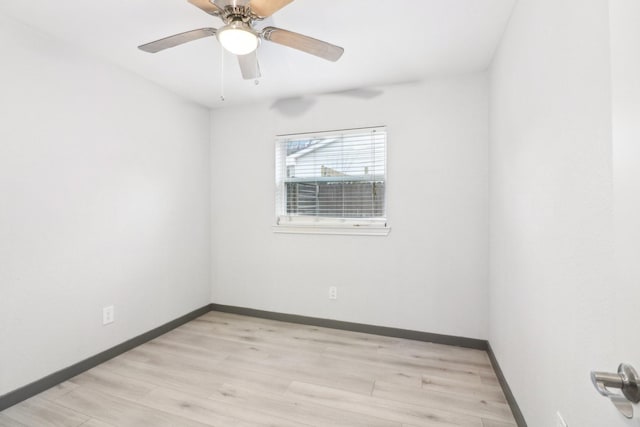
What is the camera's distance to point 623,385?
1.63 feet

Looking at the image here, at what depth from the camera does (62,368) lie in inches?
80.2

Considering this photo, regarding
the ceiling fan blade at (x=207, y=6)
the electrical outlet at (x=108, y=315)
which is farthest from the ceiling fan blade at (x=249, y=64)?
the electrical outlet at (x=108, y=315)

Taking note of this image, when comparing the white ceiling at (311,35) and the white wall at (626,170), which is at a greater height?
the white ceiling at (311,35)

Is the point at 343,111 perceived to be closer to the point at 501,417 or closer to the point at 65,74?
the point at 65,74

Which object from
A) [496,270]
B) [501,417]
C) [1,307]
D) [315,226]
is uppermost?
[315,226]

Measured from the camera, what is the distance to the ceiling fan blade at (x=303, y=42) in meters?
1.55

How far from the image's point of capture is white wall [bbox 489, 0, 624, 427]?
86 cm

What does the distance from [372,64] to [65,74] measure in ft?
7.33

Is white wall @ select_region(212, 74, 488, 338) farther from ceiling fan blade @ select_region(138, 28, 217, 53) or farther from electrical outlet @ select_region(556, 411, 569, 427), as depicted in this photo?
ceiling fan blade @ select_region(138, 28, 217, 53)

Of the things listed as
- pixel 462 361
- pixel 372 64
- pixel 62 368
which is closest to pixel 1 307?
pixel 62 368

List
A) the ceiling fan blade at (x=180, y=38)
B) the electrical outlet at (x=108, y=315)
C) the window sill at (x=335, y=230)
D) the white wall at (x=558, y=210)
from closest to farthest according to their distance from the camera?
the white wall at (x=558, y=210) → the ceiling fan blade at (x=180, y=38) → the electrical outlet at (x=108, y=315) → the window sill at (x=335, y=230)

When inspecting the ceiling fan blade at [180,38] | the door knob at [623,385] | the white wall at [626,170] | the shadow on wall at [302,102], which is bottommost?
the door knob at [623,385]

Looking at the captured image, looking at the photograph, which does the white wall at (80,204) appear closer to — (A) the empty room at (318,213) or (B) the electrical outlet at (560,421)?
(A) the empty room at (318,213)

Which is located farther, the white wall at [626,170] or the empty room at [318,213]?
the empty room at [318,213]
